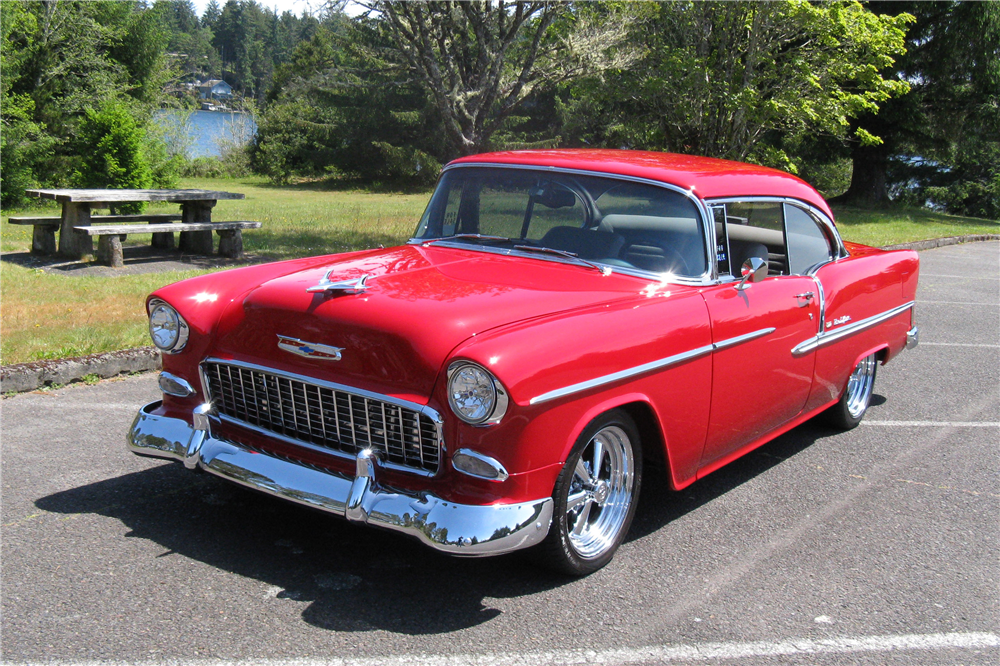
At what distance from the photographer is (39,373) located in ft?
18.1

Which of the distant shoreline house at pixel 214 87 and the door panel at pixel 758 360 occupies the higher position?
the distant shoreline house at pixel 214 87

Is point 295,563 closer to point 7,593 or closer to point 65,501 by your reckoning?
point 7,593

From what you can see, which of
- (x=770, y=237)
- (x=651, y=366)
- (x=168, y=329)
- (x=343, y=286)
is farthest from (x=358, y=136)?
(x=651, y=366)

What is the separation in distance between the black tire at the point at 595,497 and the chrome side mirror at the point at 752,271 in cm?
102

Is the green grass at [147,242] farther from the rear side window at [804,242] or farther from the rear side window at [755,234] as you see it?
the rear side window at [804,242]

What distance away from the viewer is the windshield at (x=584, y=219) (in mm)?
4051

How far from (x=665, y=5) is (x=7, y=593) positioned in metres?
13.2

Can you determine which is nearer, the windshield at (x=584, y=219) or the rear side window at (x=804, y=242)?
the windshield at (x=584, y=219)

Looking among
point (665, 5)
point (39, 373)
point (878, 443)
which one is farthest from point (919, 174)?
point (39, 373)

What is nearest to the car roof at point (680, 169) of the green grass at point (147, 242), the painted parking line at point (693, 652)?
the painted parking line at point (693, 652)

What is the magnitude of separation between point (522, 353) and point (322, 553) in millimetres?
1227

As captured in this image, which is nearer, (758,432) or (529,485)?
(529,485)

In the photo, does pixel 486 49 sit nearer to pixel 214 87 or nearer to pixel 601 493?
pixel 601 493

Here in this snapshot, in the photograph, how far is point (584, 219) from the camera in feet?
13.8
